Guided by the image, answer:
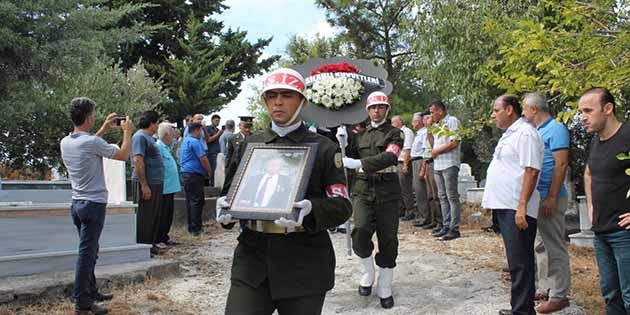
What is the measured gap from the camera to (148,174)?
7.74 metres

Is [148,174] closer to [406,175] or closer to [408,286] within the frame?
[408,286]

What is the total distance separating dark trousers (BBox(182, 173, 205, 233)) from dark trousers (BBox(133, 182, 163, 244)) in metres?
1.90

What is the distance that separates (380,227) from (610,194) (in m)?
2.35

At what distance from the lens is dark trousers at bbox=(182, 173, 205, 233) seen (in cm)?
981

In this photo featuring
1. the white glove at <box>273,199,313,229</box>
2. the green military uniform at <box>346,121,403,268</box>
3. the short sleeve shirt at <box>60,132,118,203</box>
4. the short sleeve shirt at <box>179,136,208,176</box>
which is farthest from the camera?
the short sleeve shirt at <box>179,136,208,176</box>

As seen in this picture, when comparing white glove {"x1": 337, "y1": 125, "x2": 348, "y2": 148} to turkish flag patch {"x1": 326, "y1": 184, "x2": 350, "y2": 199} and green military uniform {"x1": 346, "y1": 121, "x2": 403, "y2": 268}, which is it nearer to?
green military uniform {"x1": 346, "y1": 121, "x2": 403, "y2": 268}

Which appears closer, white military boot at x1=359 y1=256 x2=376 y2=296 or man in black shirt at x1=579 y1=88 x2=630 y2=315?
man in black shirt at x1=579 y1=88 x2=630 y2=315

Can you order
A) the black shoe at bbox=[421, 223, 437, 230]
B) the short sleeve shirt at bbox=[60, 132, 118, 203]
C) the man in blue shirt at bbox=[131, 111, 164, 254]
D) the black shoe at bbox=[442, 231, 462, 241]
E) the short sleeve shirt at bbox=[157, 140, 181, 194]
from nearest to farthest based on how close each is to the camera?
the short sleeve shirt at bbox=[60, 132, 118, 203], the man in blue shirt at bbox=[131, 111, 164, 254], the short sleeve shirt at bbox=[157, 140, 181, 194], the black shoe at bbox=[442, 231, 462, 241], the black shoe at bbox=[421, 223, 437, 230]

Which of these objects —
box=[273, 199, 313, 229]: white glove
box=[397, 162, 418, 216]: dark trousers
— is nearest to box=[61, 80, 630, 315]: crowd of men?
box=[273, 199, 313, 229]: white glove

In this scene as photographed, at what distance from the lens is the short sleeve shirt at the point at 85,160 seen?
5188 millimetres

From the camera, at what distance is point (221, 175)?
13344 mm

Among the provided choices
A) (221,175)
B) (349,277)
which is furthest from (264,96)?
(221,175)

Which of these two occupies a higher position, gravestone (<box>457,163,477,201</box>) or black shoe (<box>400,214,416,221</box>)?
gravestone (<box>457,163,477,201</box>)

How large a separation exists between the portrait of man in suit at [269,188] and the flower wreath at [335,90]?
12.0 feet
